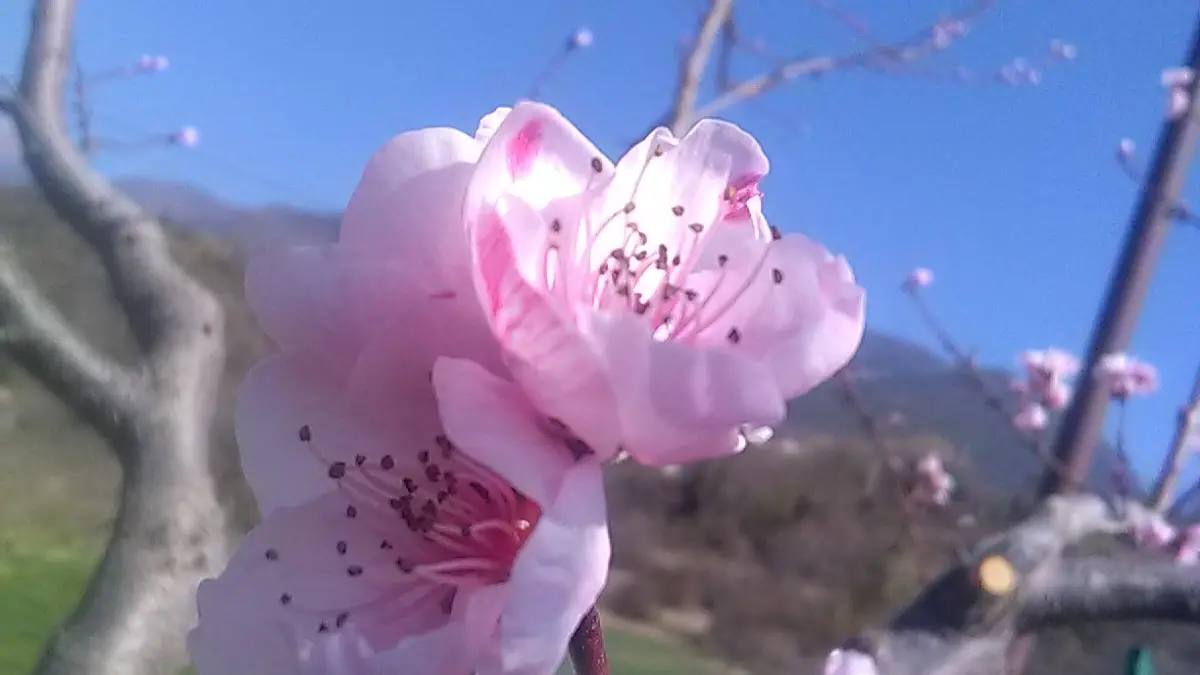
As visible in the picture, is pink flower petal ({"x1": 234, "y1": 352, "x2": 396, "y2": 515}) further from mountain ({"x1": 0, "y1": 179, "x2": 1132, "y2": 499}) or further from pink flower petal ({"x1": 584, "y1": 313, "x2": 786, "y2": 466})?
mountain ({"x1": 0, "y1": 179, "x2": 1132, "y2": 499})

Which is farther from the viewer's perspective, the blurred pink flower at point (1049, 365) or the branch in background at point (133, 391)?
the blurred pink flower at point (1049, 365)

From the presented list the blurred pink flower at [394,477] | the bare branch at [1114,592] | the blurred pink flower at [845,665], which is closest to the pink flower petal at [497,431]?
the blurred pink flower at [394,477]

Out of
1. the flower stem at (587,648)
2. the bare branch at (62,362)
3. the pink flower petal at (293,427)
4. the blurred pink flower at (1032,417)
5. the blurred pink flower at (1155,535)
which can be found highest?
the pink flower petal at (293,427)

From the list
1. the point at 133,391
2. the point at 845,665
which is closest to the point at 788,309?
the point at 845,665

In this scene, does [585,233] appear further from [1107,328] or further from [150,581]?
[1107,328]

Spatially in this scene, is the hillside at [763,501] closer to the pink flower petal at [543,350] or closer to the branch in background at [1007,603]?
the branch in background at [1007,603]

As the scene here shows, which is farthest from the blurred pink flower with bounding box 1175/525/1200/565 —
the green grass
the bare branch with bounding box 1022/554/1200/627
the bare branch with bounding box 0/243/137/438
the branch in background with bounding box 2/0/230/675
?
the green grass
